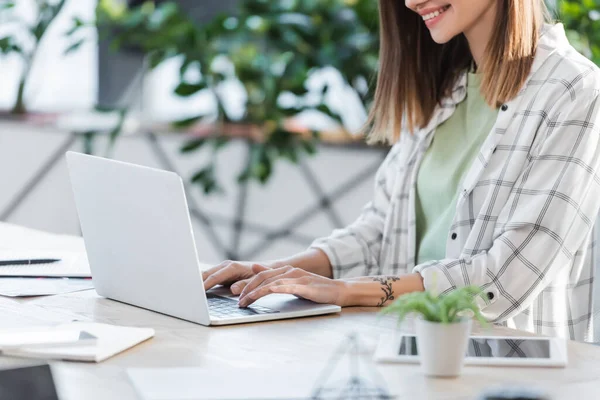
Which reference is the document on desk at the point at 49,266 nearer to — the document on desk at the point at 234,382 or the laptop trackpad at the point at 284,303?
the laptop trackpad at the point at 284,303

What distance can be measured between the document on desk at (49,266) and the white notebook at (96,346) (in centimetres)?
47

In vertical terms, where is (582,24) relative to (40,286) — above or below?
above

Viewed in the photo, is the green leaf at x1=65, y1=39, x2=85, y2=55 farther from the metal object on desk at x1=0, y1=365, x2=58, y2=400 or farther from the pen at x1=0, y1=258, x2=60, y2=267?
the metal object on desk at x1=0, y1=365, x2=58, y2=400

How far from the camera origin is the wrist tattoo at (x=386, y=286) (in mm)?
1700

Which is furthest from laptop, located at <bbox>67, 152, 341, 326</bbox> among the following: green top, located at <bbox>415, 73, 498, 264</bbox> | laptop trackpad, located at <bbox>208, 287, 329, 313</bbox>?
green top, located at <bbox>415, 73, 498, 264</bbox>

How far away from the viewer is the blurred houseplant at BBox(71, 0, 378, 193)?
387cm

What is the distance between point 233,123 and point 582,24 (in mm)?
1641

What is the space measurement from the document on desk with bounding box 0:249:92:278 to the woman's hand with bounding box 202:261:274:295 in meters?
0.29

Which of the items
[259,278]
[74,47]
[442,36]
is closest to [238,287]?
[259,278]

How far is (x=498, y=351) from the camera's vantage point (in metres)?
1.32

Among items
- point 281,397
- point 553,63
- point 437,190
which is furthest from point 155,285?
point 553,63

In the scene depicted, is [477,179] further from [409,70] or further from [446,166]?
[409,70]

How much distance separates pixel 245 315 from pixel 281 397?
444 millimetres

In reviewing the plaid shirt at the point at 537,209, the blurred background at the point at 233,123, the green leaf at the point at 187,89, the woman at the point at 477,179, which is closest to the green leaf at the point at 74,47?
the blurred background at the point at 233,123
